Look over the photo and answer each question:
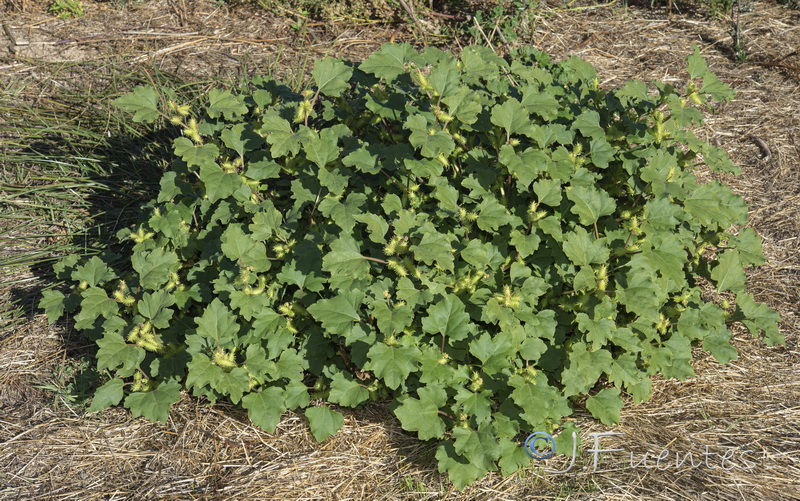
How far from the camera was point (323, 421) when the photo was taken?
2.79 metres

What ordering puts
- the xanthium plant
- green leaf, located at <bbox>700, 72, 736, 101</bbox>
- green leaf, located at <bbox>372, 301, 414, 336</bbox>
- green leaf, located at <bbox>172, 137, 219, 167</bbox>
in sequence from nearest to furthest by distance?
1. green leaf, located at <bbox>372, 301, 414, 336</bbox>
2. the xanthium plant
3. green leaf, located at <bbox>172, 137, 219, 167</bbox>
4. green leaf, located at <bbox>700, 72, 736, 101</bbox>

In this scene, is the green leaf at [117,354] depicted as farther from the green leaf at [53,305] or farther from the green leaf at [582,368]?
the green leaf at [582,368]

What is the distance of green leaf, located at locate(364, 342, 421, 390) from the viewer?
2576 mm

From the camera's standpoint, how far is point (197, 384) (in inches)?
104

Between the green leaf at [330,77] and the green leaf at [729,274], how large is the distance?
2.00 metres

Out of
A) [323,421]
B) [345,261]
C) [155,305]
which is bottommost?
[323,421]

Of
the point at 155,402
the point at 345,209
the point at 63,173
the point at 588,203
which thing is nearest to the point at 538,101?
the point at 588,203

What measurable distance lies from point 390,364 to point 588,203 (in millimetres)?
1121

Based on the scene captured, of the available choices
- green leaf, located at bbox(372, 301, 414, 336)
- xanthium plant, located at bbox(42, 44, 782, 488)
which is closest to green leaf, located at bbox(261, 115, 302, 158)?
xanthium plant, located at bbox(42, 44, 782, 488)

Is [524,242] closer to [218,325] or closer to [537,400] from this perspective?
[537,400]

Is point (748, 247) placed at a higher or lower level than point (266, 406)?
higher

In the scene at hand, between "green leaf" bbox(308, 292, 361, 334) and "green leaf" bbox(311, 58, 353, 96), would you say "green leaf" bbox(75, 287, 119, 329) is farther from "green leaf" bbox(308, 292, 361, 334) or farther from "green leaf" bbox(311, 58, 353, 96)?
"green leaf" bbox(311, 58, 353, 96)

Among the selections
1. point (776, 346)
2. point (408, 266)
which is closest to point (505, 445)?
point (408, 266)

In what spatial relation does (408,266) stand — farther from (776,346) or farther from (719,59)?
(719,59)
